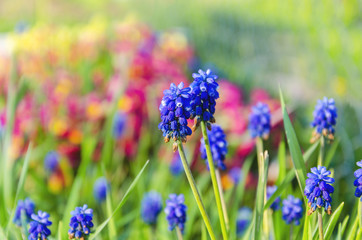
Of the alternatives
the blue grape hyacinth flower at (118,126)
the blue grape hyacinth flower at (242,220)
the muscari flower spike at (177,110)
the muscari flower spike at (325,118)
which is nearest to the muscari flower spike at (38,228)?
the muscari flower spike at (177,110)

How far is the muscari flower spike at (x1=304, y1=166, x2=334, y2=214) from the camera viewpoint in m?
1.02

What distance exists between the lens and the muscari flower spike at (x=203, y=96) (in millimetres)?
A: 1013

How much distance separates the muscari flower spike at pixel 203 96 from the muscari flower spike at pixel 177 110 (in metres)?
0.02

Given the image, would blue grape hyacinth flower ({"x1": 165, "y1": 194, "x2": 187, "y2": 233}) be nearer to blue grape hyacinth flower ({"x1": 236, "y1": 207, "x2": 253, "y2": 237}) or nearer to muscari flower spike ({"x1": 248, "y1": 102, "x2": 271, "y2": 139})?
muscari flower spike ({"x1": 248, "y1": 102, "x2": 271, "y2": 139})

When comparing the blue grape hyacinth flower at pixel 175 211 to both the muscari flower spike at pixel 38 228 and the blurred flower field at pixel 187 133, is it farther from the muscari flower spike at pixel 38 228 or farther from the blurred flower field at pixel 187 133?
the muscari flower spike at pixel 38 228

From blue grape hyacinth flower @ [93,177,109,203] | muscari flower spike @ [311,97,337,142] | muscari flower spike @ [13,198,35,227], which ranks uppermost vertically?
blue grape hyacinth flower @ [93,177,109,203]

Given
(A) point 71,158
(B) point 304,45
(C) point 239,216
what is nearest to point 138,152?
(A) point 71,158

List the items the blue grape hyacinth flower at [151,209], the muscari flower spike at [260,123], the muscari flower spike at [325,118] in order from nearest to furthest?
1. the muscari flower spike at [325,118]
2. the muscari flower spike at [260,123]
3. the blue grape hyacinth flower at [151,209]

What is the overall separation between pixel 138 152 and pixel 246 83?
193cm

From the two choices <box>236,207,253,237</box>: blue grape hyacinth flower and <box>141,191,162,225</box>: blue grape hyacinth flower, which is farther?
<box>236,207,253,237</box>: blue grape hyacinth flower

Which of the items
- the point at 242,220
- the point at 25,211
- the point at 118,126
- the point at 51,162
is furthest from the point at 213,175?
the point at 118,126

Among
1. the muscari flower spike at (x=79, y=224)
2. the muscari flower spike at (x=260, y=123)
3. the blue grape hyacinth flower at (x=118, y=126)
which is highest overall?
the blue grape hyacinth flower at (x=118, y=126)

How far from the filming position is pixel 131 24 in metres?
5.10

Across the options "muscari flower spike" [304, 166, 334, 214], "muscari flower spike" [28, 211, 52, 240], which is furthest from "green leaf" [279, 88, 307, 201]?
"muscari flower spike" [28, 211, 52, 240]
